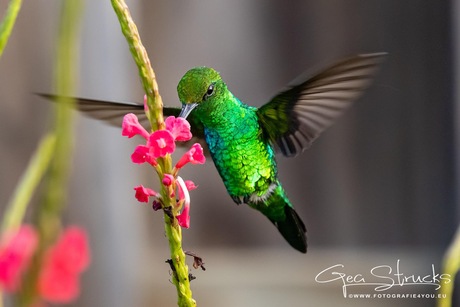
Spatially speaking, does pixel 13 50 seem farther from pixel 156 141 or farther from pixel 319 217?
pixel 156 141

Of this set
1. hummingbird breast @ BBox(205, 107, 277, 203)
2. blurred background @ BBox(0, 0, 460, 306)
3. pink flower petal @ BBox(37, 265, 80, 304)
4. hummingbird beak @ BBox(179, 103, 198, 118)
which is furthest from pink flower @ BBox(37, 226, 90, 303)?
blurred background @ BBox(0, 0, 460, 306)

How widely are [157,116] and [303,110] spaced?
32 centimetres

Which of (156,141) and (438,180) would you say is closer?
(156,141)

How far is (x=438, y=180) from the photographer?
4.67 feet

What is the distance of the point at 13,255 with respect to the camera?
0.27 m

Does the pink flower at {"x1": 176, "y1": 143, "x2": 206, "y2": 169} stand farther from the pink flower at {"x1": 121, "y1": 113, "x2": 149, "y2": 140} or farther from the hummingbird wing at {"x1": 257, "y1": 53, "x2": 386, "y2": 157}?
the hummingbird wing at {"x1": 257, "y1": 53, "x2": 386, "y2": 157}

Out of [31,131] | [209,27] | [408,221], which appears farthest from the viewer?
[408,221]

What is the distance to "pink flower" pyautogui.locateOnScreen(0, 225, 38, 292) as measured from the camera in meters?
0.25

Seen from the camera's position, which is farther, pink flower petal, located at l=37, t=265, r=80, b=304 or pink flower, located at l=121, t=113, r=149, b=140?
pink flower, located at l=121, t=113, r=149, b=140

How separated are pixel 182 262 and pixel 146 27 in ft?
2.51

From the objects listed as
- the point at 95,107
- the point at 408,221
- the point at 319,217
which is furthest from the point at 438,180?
the point at 95,107

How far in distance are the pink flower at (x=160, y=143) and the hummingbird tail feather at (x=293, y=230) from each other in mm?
291

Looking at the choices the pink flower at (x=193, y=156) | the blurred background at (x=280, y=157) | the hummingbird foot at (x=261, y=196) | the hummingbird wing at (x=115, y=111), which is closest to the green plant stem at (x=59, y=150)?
the pink flower at (x=193, y=156)

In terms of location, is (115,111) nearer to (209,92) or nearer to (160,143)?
(209,92)
